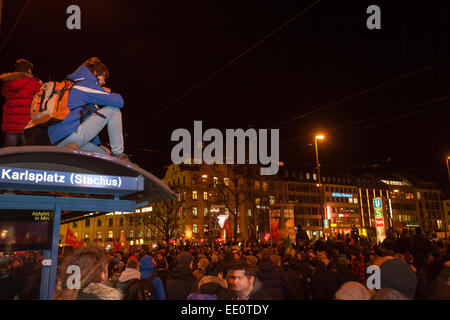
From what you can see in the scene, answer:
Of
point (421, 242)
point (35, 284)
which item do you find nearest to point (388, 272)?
point (35, 284)

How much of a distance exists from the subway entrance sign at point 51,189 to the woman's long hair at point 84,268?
1258mm

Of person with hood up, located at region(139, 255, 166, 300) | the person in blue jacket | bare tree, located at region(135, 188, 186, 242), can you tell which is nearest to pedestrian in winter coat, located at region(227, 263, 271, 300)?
person with hood up, located at region(139, 255, 166, 300)

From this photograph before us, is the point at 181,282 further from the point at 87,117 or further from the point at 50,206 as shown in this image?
the point at 87,117

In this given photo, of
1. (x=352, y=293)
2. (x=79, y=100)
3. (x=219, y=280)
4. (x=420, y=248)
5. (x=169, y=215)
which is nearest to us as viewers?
(x=352, y=293)

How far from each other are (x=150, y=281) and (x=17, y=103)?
3.26 meters

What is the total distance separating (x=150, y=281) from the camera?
5832 mm

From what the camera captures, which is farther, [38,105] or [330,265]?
[330,265]

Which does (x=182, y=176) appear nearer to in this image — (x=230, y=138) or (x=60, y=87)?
(x=230, y=138)

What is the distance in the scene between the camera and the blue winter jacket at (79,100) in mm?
4531

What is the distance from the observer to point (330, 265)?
8.91 m

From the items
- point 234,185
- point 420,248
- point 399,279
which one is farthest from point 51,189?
point 234,185

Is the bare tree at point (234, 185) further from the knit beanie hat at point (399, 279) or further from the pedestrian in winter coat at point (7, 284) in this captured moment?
the knit beanie hat at point (399, 279)

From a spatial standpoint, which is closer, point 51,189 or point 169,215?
point 51,189
